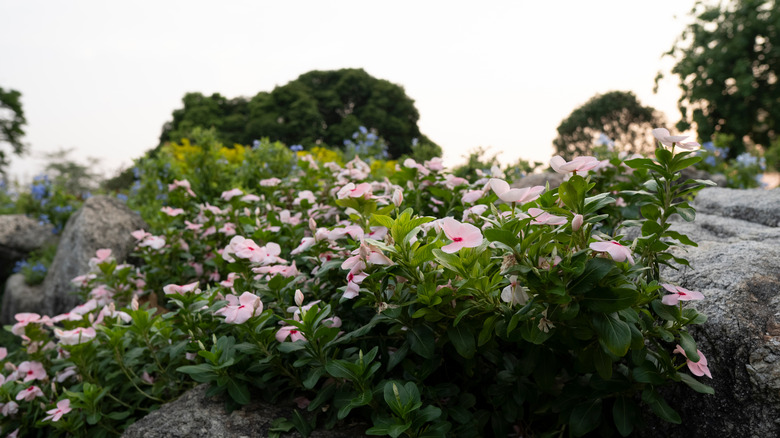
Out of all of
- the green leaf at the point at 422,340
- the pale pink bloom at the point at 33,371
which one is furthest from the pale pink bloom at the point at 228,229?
the green leaf at the point at 422,340

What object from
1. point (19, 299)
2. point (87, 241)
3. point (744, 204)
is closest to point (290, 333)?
point (744, 204)

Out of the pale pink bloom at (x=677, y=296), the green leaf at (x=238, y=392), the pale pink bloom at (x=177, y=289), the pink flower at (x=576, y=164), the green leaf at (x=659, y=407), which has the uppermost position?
the pink flower at (x=576, y=164)

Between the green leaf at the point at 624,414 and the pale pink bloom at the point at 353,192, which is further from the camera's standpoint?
the pale pink bloom at the point at 353,192

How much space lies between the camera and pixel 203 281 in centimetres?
402

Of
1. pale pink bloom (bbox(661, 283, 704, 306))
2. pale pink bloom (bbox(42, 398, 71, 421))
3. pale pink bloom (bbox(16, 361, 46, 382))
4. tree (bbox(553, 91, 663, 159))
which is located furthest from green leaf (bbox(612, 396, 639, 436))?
tree (bbox(553, 91, 663, 159))

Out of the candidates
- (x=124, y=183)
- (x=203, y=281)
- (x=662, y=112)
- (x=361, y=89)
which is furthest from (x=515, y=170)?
(x=662, y=112)

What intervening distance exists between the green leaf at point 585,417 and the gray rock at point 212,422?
31.7 inches

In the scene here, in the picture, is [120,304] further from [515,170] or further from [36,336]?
[515,170]

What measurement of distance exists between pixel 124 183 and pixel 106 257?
61.3 feet

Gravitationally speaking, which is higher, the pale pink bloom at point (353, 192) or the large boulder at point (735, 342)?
the pale pink bloom at point (353, 192)

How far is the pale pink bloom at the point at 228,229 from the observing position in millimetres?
3644

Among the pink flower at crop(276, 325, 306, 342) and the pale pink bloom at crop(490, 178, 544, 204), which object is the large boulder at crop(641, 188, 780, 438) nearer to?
the pale pink bloom at crop(490, 178, 544, 204)

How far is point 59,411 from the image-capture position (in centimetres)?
252

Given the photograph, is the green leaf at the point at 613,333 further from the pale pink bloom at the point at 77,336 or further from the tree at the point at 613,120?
the tree at the point at 613,120
